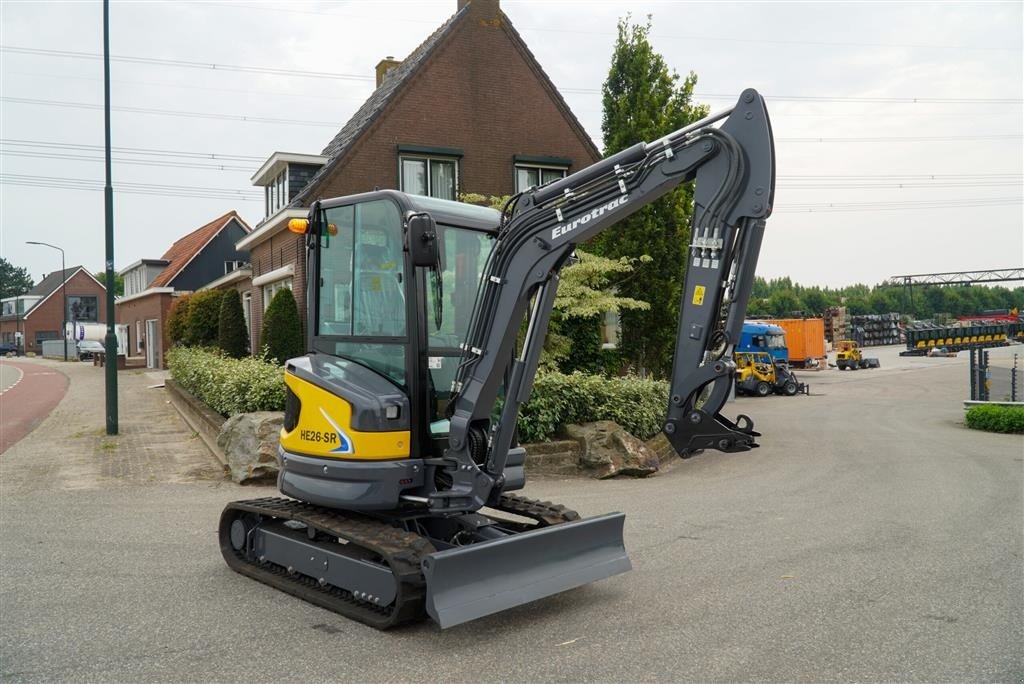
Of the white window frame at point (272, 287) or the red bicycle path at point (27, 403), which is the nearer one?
the red bicycle path at point (27, 403)

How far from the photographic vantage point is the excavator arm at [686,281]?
475 centimetres

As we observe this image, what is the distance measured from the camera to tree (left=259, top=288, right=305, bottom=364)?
59.2 feet

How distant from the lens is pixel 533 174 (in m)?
21.9

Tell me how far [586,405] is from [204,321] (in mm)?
19316

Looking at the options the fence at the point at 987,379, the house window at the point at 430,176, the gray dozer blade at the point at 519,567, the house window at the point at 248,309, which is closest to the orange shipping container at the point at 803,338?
the fence at the point at 987,379

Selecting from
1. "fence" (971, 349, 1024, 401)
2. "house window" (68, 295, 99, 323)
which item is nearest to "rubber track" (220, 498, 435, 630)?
"fence" (971, 349, 1024, 401)

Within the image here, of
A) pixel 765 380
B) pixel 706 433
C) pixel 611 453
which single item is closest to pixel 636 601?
pixel 706 433

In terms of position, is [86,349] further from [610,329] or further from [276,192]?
[610,329]

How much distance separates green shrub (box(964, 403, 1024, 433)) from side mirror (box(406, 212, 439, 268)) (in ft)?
47.7

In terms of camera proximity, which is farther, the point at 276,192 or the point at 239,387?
the point at 276,192

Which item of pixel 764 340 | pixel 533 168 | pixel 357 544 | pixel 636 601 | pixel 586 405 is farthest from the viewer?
pixel 764 340

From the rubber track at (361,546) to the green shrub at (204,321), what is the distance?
2231cm

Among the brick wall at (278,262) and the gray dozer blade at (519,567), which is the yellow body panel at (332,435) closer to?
the gray dozer blade at (519,567)

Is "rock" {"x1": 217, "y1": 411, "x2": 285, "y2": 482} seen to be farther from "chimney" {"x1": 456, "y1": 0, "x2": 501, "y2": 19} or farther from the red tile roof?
the red tile roof
